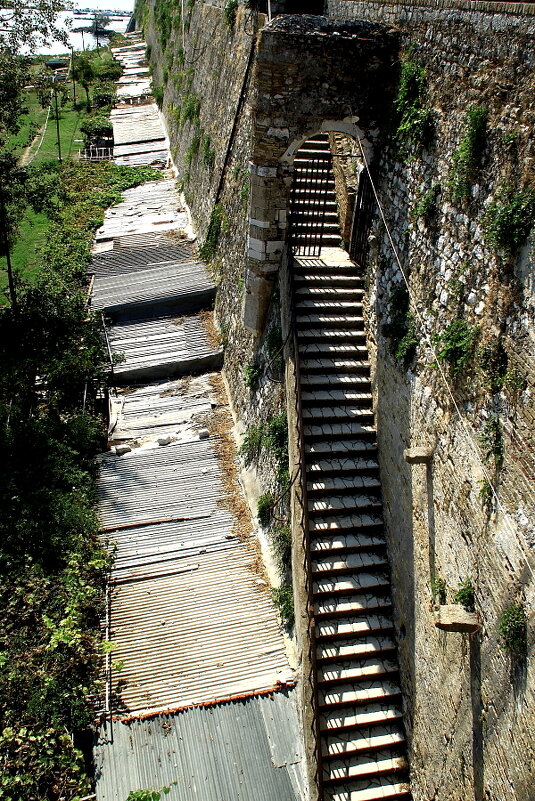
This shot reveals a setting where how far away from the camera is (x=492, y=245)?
18.3ft

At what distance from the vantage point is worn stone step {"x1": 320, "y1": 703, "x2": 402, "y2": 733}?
7027 millimetres

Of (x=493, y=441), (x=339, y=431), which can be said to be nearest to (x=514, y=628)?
(x=493, y=441)

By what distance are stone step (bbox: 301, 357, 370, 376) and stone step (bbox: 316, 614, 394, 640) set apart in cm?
332

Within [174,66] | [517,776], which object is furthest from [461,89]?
[174,66]

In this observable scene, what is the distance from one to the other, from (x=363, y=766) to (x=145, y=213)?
52.9ft

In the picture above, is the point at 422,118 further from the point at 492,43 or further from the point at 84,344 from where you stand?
the point at 84,344

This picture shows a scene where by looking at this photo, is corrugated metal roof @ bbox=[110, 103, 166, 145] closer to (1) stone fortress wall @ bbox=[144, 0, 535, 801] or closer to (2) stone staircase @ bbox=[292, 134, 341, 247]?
(2) stone staircase @ bbox=[292, 134, 341, 247]

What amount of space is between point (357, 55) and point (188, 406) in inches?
273

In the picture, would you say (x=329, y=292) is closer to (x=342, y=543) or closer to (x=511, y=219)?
(x=342, y=543)

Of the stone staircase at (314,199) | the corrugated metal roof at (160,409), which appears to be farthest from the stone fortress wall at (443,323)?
the corrugated metal roof at (160,409)

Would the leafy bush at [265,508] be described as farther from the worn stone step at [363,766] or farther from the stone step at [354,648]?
the worn stone step at [363,766]

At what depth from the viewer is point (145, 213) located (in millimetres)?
18844

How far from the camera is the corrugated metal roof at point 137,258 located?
1578cm

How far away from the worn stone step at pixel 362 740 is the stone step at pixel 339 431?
3.54 metres
